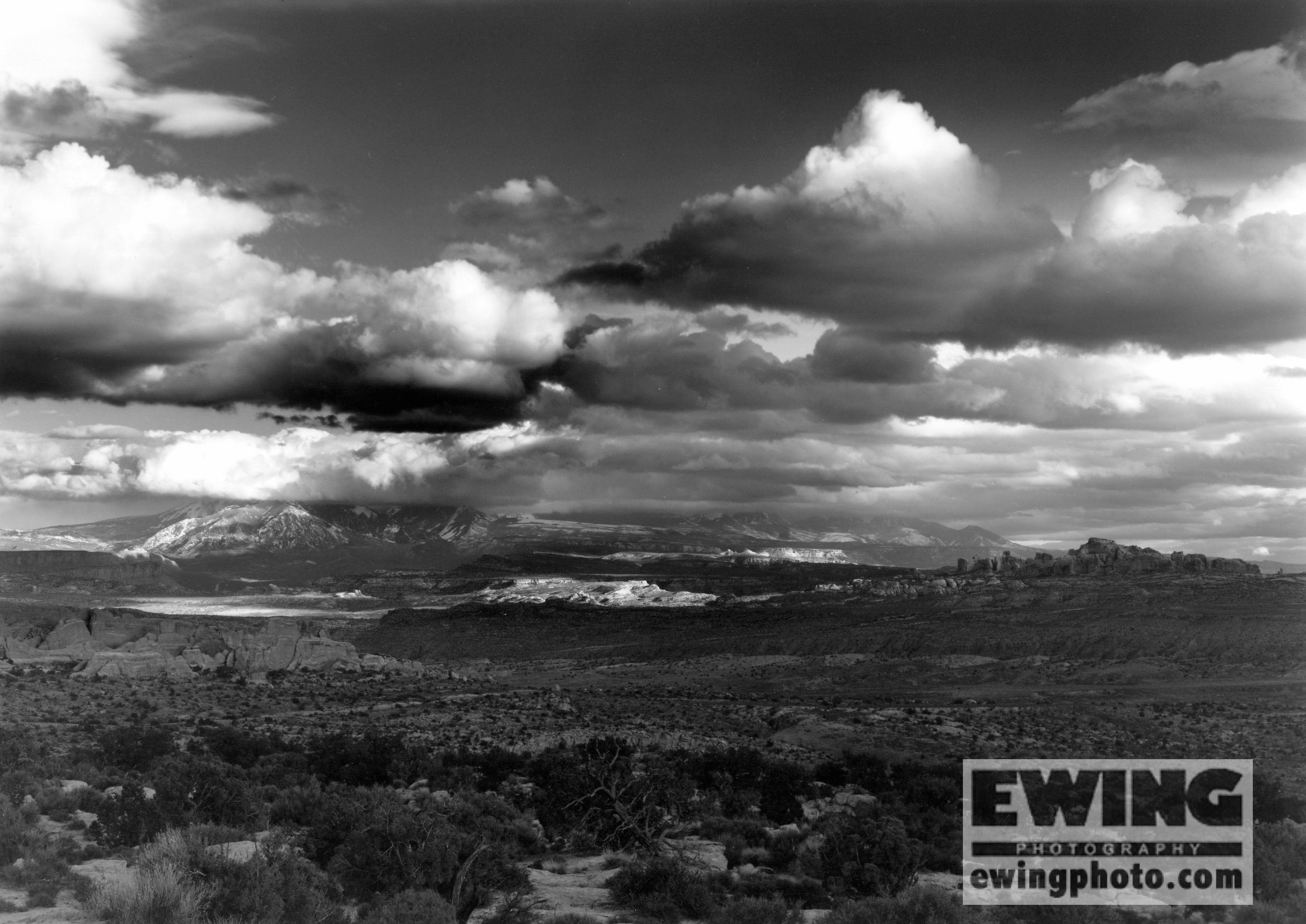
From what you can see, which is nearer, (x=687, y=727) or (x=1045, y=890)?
(x=1045, y=890)

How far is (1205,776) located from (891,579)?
155 meters

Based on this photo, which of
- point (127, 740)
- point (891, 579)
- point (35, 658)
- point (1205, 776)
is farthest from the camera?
point (891, 579)

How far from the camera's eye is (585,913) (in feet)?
53.7

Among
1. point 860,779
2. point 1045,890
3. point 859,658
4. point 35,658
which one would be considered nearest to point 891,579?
point 859,658

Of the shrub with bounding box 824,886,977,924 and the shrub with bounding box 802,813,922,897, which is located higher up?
the shrub with bounding box 824,886,977,924

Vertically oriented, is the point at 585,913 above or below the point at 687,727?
above

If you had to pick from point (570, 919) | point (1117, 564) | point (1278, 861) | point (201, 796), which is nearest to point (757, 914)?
point (570, 919)

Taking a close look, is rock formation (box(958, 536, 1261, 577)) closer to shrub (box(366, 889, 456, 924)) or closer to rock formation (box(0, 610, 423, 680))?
rock formation (box(0, 610, 423, 680))

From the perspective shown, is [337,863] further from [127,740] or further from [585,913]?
[127,740]

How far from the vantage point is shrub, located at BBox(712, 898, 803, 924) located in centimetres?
1495

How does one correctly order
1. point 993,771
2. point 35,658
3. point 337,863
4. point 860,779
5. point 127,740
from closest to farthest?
point 337,863 → point 993,771 → point 860,779 → point 127,740 → point 35,658

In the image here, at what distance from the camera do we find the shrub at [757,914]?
49.1 ft

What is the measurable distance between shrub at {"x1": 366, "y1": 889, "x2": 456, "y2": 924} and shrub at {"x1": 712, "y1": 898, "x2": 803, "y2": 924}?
406 centimetres

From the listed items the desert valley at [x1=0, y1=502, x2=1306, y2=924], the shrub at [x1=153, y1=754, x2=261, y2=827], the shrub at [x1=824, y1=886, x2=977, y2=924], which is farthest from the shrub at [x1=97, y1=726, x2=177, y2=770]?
the shrub at [x1=824, y1=886, x2=977, y2=924]
